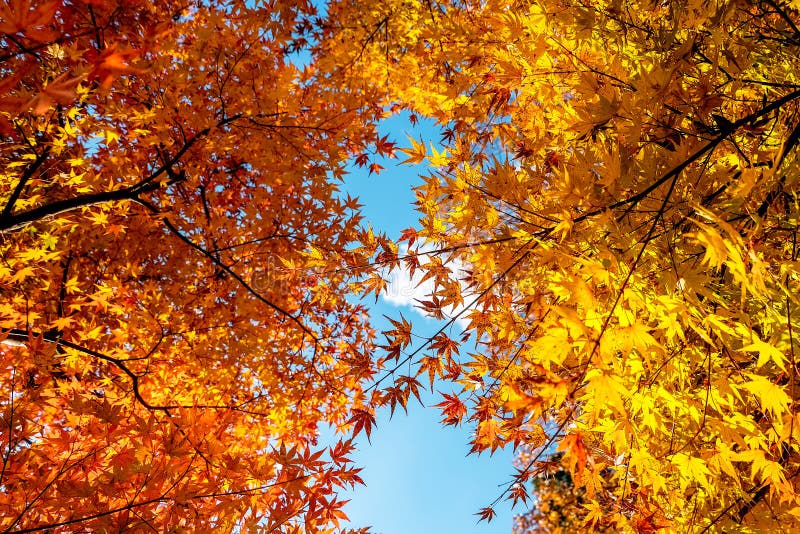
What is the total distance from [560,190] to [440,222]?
75cm

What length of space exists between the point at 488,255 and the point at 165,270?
14.4ft

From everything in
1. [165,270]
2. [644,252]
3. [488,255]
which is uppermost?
[165,270]

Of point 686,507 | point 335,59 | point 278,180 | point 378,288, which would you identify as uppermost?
point 335,59

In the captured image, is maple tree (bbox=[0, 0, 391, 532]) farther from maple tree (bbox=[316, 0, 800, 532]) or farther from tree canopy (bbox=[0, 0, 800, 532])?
maple tree (bbox=[316, 0, 800, 532])

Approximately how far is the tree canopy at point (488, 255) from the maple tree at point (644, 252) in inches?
0.7

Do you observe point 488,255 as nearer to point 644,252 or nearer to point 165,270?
point 644,252

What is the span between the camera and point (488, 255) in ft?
6.35

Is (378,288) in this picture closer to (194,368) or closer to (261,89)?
(261,89)

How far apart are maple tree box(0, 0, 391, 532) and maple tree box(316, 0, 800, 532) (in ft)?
2.41

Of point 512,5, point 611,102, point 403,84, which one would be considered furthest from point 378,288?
point 403,84

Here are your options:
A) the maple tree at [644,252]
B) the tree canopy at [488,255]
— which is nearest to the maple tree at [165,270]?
the tree canopy at [488,255]

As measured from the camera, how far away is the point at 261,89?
4090 mm

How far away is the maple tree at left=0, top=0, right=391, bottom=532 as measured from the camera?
2.26m

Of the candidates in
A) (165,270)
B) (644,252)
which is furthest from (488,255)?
(165,270)
